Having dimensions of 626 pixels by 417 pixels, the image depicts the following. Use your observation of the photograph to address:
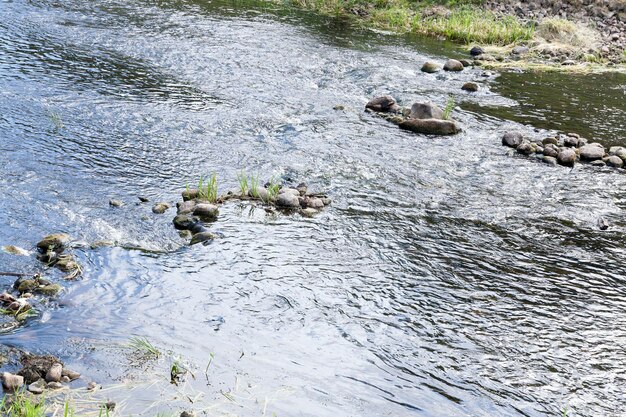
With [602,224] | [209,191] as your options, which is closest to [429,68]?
[602,224]

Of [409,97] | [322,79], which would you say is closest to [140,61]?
[322,79]

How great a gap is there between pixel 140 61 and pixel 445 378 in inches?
409

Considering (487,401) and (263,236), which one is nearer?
(487,401)

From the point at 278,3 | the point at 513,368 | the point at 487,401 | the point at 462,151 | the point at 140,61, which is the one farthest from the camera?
the point at 278,3

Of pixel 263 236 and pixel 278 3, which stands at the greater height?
pixel 278 3

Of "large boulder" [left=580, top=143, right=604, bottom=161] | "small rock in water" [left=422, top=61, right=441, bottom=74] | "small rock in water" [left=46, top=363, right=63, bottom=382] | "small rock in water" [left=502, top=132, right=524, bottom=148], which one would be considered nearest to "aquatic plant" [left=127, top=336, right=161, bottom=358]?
"small rock in water" [left=46, top=363, right=63, bottom=382]

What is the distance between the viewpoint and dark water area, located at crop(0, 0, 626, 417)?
5348 mm

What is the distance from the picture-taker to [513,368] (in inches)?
219

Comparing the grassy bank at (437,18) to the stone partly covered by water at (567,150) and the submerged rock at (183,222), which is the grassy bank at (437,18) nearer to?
the stone partly covered by water at (567,150)

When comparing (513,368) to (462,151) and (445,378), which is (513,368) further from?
(462,151)

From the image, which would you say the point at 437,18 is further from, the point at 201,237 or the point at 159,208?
the point at 201,237

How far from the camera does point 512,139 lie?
35.6ft

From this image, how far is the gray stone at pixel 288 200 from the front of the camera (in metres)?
8.38

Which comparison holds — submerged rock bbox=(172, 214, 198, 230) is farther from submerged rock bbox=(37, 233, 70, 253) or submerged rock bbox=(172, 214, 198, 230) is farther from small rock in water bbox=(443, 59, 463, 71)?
small rock in water bbox=(443, 59, 463, 71)
